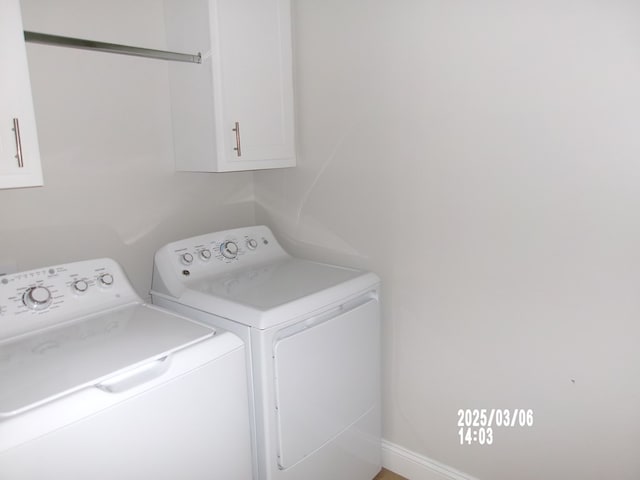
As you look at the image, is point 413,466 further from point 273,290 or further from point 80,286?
point 80,286

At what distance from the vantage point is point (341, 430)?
1856 mm

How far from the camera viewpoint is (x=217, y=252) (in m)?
2.04

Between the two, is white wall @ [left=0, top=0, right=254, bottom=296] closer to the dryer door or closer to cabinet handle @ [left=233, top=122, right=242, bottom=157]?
cabinet handle @ [left=233, top=122, right=242, bottom=157]

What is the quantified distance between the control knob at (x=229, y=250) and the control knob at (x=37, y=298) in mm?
695

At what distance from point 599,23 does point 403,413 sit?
5.21ft

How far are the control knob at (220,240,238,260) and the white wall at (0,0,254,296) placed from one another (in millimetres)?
212

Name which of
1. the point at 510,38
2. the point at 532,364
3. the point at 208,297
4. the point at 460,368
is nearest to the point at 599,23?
the point at 510,38

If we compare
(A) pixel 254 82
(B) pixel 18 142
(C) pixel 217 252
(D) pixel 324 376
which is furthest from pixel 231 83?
(D) pixel 324 376

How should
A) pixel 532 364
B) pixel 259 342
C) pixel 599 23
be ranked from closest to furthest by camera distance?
pixel 599 23, pixel 259 342, pixel 532 364

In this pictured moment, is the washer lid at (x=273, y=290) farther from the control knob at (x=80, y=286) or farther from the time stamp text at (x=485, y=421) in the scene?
the time stamp text at (x=485, y=421)

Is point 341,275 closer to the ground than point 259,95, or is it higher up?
closer to the ground

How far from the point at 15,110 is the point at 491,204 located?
1.47 meters

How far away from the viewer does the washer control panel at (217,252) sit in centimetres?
188

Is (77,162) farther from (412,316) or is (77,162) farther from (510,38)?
(510,38)
